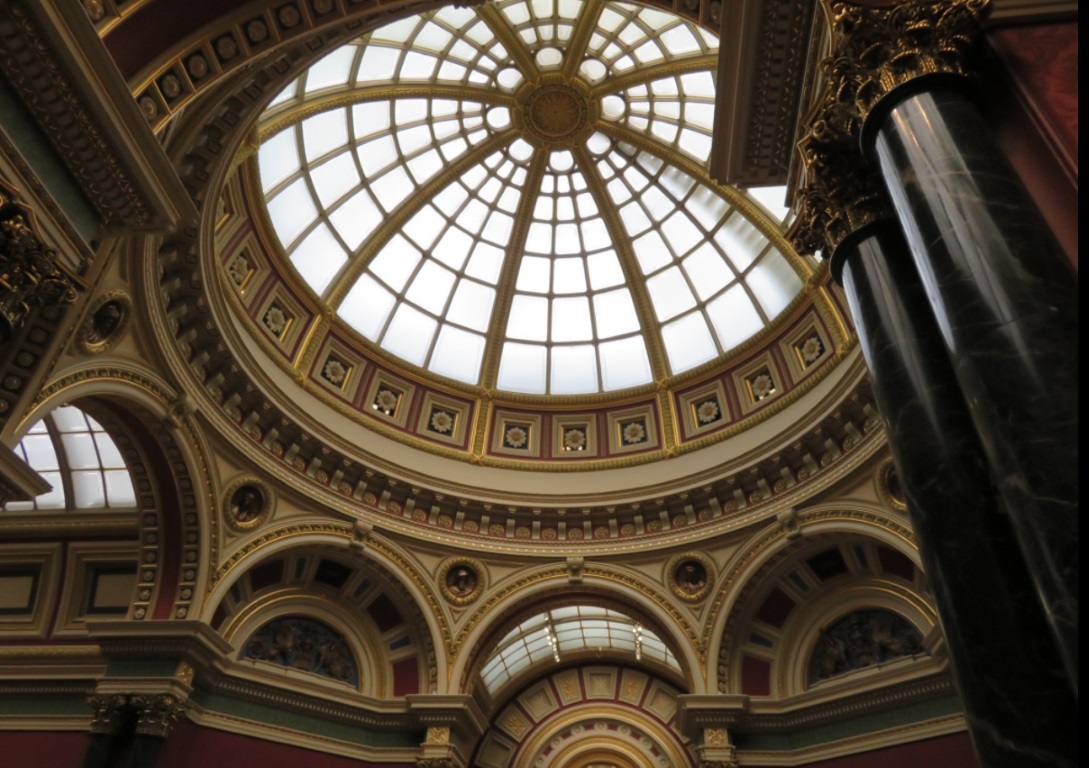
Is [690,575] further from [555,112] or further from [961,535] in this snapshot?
[961,535]

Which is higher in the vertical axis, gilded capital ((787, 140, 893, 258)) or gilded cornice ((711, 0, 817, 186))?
gilded cornice ((711, 0, 817, 186))

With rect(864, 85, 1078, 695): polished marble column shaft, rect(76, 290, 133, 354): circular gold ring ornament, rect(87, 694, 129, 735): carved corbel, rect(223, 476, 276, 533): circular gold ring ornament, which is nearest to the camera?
rect(864, 85, 1078, 695): polished marble column shaft

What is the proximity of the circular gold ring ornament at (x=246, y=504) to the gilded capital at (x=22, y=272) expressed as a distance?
Answer: 7.53m

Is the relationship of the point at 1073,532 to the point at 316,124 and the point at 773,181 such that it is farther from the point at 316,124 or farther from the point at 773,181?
the point at 316,124

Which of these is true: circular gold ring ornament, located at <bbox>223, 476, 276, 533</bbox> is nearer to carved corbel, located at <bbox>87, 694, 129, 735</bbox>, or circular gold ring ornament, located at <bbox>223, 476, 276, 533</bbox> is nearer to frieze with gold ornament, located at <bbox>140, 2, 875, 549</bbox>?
frieze with gold ornament, located at <bbox>140, 2, 875, 549</bbox>

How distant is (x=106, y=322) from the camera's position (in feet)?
35.8

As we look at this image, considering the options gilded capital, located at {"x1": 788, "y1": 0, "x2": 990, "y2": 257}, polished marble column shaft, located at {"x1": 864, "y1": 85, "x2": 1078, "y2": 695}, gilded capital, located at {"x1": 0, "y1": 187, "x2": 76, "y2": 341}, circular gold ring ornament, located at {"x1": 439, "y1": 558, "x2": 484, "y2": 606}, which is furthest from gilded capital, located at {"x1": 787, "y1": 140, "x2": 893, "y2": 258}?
circular gold ring ornament, located at {"x1": 439, "y1": 558, "x2": 484, "y2": 606}

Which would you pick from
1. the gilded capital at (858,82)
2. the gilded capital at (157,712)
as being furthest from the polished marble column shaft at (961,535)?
the gilded capital at (157,712)

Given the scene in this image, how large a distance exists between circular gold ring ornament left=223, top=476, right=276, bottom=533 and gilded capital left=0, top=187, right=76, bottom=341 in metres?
7.53

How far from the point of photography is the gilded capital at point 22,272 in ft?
20.8

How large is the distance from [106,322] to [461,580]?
824cm

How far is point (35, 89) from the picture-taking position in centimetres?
653

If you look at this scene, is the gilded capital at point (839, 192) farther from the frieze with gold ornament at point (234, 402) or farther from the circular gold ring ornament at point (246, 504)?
the circular gold ring ornament at point (246, 504)

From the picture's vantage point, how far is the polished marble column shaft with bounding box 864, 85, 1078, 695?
3.04 m
